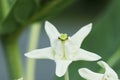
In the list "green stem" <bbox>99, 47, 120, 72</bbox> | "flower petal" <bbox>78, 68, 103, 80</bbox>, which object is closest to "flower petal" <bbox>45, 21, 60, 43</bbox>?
"flower petal" <bbox>78, 68, 103, 80</bbox>

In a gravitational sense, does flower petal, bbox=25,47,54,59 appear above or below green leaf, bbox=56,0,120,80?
above

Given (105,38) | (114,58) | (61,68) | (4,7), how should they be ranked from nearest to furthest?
(61,68) → (4,7) → (114,58) → (105,38)

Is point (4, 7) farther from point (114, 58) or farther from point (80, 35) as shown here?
point (114, 58)

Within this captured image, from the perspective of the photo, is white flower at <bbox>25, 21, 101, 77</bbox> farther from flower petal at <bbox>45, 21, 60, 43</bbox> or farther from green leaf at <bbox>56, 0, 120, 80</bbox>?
green leaf at <bbox>56, 0, 120, 80</bbox>

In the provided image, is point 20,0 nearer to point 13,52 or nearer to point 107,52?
point 13,52

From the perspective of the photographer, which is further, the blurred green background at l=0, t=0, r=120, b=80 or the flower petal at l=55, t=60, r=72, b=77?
the blurred green background at l=0, t=0, r=120, b=80

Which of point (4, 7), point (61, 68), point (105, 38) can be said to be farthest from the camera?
point (105, 38)

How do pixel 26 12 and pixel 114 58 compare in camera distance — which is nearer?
pixel 26 12

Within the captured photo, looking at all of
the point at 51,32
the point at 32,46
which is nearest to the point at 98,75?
the point at 51,32

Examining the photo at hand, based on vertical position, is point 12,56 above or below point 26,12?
below
